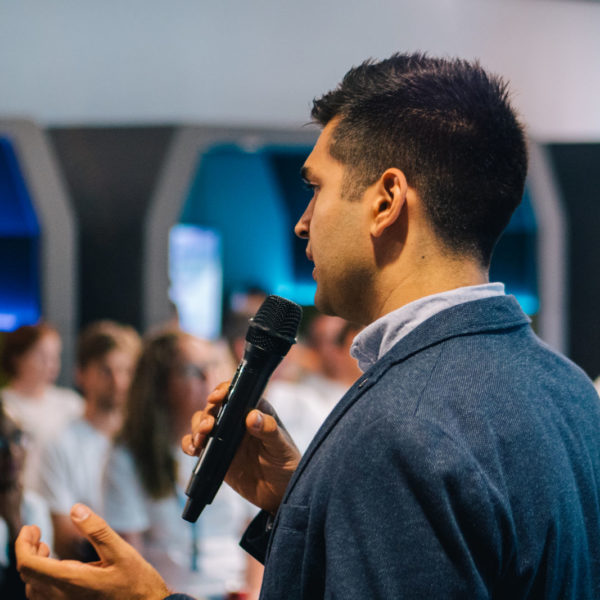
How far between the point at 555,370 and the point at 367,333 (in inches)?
10.0

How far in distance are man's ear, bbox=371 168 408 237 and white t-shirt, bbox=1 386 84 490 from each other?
10.5 ft

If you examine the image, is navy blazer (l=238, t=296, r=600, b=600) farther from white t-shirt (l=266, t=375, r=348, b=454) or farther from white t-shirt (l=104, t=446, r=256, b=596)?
white t-shirt (l=266, t=375, r=348, b=454)

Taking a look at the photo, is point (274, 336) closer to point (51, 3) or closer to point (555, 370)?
point (555, 370)

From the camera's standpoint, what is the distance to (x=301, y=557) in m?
0.95

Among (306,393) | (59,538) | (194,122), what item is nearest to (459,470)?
(59,538)

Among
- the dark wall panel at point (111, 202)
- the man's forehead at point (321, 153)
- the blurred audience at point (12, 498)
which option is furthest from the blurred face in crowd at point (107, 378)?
→ the man's forehead at point (321, 153)

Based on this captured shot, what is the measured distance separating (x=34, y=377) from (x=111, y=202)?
1646mm

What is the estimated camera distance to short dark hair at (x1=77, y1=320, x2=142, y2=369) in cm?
405

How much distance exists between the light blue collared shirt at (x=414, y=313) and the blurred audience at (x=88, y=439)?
2281 millimetres

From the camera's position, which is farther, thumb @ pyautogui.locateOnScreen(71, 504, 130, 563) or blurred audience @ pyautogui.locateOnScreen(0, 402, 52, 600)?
blurred audience @ pyautogui.locateOnScreen(0, 402, 52, 600)

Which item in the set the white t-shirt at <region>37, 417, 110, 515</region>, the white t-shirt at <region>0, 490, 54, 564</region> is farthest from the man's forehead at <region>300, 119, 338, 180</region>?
the white t-shirt at <region>37, 417, 110, 515</region>

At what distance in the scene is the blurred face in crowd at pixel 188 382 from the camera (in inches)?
127

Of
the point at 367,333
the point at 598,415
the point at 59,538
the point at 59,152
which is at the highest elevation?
the point at 59,152

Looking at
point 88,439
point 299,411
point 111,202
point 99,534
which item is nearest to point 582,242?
point 299,411
